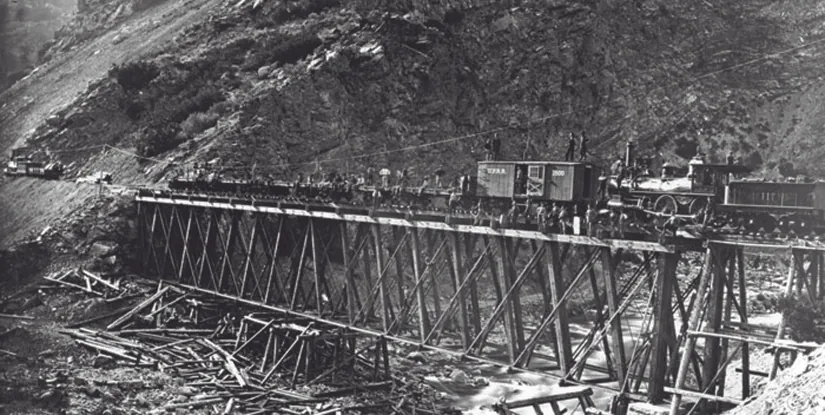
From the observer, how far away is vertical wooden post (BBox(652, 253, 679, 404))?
1449 cm

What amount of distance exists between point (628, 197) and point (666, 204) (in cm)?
132

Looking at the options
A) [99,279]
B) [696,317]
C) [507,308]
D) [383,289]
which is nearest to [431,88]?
[99,279]

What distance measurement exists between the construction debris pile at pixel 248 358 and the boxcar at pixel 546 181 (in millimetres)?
6915

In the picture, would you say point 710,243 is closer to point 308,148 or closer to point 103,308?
point 103,308

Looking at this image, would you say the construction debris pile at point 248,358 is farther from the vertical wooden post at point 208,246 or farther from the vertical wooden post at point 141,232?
the vertical wooden post at point 141,232

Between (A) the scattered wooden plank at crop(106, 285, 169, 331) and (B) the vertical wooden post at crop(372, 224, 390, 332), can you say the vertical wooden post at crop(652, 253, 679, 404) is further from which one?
(A) the scattered wooden plank at crop(106, 285, 169, 331)

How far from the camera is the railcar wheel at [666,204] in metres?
23.9

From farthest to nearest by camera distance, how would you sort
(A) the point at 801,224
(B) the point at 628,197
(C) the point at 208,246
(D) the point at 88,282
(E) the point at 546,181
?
1. (D) the point at 88,282
2. (C) the point at 208,246
3. (B) the point at 628,197
4. (A) the point at 801,224
5. (E) the point at 546,181

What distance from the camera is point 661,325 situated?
14.5m

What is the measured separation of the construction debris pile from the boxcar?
22.7 ft

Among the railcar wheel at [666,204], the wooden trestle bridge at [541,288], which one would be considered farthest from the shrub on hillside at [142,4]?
the railcar wheel at [666,204]

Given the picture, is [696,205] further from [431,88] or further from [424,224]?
[431,88]

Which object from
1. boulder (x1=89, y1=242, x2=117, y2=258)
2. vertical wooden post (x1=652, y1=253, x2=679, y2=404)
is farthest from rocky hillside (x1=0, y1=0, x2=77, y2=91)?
vertical wooden post (x1=652, y1=253, x2=679, y2=404)

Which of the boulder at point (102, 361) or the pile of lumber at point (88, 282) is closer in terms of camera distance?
the boulder at point (102, 361)
